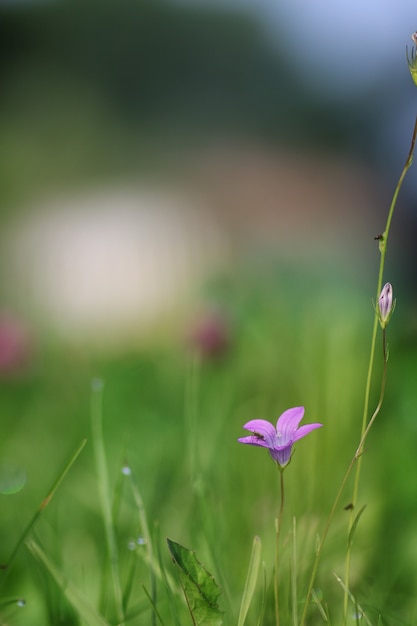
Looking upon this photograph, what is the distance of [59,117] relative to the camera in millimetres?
5930

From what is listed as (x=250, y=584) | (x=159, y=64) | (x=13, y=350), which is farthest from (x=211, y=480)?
(x=159, y=64)

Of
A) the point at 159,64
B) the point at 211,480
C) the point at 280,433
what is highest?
the point at 159,64

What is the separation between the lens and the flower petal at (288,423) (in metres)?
0.28

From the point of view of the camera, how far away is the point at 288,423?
0.29 metres

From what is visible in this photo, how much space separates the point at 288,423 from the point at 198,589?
0.28 feet

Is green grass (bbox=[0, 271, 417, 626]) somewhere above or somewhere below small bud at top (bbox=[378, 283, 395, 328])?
below

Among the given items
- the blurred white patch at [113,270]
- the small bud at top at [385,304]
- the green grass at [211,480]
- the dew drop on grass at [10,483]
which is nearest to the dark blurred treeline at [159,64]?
the blurred white patch at [113,270]

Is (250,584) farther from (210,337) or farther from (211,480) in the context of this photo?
(210,337)

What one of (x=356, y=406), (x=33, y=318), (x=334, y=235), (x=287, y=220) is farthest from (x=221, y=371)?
(x=287, y=220)

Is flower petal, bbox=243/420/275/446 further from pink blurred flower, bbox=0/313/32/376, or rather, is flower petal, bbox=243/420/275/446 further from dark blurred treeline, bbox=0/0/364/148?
dark blurred treeline, bbox=0/0/364/148

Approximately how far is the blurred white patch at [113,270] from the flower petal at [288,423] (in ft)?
3.31

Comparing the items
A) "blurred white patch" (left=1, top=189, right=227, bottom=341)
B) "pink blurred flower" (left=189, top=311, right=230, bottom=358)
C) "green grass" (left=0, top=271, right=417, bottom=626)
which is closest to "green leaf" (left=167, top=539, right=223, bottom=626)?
"green grass" (left=0, top=271, right=417, bottom=626)

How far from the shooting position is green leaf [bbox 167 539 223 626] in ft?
1.02

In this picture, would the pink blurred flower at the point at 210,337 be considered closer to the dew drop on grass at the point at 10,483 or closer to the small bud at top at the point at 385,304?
the dew drop on grass at the point at 10,483
